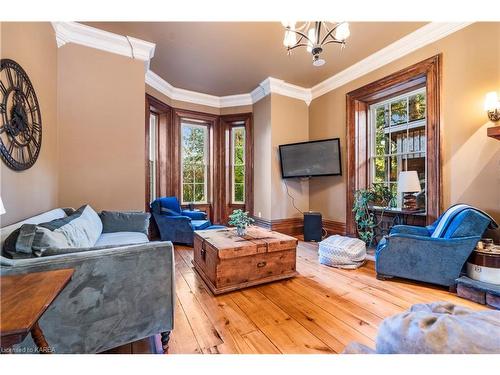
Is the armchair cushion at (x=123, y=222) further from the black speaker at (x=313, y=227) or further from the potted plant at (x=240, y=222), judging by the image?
the black speaker at (x=313, y=227)

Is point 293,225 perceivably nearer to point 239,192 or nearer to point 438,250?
point 239,192

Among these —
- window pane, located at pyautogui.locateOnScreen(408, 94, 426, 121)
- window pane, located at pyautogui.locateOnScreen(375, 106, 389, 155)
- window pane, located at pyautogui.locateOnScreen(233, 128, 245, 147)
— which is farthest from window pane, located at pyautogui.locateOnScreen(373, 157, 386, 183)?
window pane, located at pyautogui.locateOnScreen(233, 128, 245, 147)

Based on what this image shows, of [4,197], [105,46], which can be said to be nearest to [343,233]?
[4,197]

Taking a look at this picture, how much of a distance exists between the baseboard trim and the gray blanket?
3766 millimetres

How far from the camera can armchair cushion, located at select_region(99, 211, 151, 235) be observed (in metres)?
2.72

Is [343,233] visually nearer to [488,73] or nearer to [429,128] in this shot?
[429,128]

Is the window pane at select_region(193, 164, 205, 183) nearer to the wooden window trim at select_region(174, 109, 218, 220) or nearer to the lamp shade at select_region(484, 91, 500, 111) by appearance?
the wooden window trim at select_region(174, 109, 218, 220)

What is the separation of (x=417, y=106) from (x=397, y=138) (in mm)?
509

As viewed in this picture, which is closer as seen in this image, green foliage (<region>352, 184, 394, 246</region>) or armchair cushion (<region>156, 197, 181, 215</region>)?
green foliage (<region>352, 184, 394, 246</region>)

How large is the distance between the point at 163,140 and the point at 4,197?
3016mm

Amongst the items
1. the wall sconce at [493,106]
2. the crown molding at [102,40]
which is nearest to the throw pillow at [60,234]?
the crown molding at [102,40]

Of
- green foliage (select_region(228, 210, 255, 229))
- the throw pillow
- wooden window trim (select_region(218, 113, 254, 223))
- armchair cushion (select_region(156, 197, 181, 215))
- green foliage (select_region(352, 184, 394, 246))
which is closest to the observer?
the throw pillow

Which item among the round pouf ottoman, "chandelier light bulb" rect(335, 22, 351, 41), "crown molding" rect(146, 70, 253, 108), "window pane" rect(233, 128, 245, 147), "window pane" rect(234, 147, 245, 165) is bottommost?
the round pouf ottoman

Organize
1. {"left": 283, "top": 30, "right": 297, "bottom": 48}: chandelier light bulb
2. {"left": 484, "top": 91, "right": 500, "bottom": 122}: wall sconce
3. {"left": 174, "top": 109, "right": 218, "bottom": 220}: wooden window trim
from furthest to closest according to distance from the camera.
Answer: {"left": 174, "top": 109, "right": 218, "bottom": 220}: wooden window trim < {"left": 484, "top": 91, "right": 500, "bottom": 122}: wall sconce < {"left": 283, "top": 30, "right": 297, "bottom": 48}: chandelier light bulb
